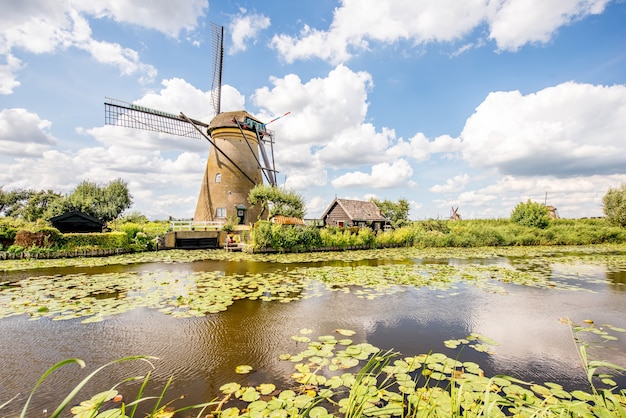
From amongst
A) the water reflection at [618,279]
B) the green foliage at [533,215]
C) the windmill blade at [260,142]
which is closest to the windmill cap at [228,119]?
the windmill blade at [260,142]

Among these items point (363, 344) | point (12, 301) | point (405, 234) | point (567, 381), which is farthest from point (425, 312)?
point (405, 234)

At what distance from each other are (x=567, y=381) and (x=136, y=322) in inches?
240

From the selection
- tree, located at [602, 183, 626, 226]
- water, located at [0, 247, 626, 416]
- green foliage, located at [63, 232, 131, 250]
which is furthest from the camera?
tree, located at [602, 183, 626, 226]

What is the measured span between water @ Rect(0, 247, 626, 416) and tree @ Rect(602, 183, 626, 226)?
2971cm

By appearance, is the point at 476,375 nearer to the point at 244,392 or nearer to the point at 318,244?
the point at 244,392

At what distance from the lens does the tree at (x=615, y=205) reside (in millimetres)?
27672

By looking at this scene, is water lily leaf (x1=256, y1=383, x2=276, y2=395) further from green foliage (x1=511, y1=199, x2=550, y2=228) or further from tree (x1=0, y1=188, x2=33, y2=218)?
tree (x1=0, y1=188, x2=33, y2=218)

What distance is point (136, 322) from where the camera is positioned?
5039 millimetres

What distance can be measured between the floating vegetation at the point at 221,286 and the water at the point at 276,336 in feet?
0.99

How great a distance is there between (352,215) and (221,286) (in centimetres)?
1684

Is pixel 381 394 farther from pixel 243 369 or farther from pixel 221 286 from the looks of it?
pixel 221 286

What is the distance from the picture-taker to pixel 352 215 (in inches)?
920

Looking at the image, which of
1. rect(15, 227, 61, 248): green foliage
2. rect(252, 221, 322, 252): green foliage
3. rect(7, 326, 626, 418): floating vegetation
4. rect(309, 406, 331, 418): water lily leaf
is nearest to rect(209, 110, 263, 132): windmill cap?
rect(252, 221, 322, 252): green foliage

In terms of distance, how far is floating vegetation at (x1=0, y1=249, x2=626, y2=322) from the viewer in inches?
226
